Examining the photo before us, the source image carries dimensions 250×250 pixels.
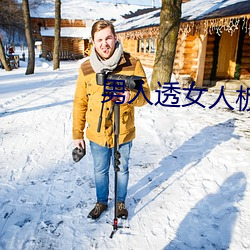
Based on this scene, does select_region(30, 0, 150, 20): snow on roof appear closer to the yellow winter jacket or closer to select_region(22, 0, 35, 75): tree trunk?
select_region(22, 0, 35, 75): tree trunk

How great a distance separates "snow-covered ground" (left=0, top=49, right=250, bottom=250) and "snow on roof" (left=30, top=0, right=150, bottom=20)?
1269 inches

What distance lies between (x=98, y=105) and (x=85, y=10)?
37437 millimetres

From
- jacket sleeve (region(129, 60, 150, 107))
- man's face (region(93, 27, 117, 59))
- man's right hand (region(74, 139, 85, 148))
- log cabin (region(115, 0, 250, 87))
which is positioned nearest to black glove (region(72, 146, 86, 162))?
man's right hand (region(74, 139, 85, 148))

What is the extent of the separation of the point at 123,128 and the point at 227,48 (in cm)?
1130

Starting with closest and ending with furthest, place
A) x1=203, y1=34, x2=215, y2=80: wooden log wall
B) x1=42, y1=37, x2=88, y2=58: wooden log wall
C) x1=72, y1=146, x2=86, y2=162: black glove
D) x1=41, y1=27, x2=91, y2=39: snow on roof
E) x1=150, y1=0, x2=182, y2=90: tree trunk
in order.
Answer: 1. x1=72, y1=146, x2=86, y2=162: black glove
2. x1=150, y1=0, x2=182, y2=90: tree trunk
3. x1=203, y1=34, x2=215, y2=80: wooden log wall
4. x1=41, y1=27, x2=91, y2=39: snow on roof
5. x1=42, y1=37, x2=88, y2=58: wooden log wall

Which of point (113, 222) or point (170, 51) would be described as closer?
point (113, 222)

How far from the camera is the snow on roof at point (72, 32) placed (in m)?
→ 30.0

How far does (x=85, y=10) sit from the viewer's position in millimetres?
34906

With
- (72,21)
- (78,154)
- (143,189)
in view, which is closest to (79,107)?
(78,154)

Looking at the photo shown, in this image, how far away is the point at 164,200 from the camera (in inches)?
115

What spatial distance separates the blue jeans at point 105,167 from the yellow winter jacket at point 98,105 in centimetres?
9

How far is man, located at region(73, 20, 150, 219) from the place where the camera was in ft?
6.38

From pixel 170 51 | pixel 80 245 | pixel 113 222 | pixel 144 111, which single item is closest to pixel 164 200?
pixel 113 222

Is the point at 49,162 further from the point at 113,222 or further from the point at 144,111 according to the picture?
the point at 144,111
